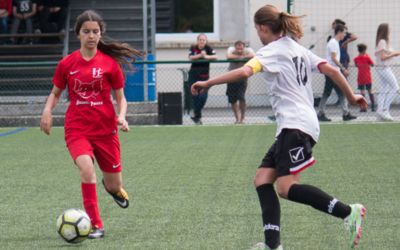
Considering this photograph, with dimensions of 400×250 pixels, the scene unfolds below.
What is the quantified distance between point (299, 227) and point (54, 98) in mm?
2060

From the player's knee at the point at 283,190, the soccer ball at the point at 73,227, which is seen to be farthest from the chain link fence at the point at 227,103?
the player's knee at the point at 283,190

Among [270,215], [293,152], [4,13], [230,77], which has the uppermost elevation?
[230,77]

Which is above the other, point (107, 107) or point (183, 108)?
point (107, 107)

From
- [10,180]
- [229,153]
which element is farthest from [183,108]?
[10,180]

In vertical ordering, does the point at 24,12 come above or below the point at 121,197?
above

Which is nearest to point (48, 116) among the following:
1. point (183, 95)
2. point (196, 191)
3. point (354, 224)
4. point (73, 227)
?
point (73, 227)

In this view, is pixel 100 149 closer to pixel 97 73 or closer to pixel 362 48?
pixel 97 73

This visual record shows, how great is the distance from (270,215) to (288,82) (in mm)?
853

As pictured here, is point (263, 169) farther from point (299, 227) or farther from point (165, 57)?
point (165, 57)

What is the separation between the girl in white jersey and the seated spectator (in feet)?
55.3

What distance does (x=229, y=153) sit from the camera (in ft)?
43.3

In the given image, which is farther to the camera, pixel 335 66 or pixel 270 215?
pixel 335 66

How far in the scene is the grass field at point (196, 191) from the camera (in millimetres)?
7141

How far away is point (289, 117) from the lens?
6.35m
